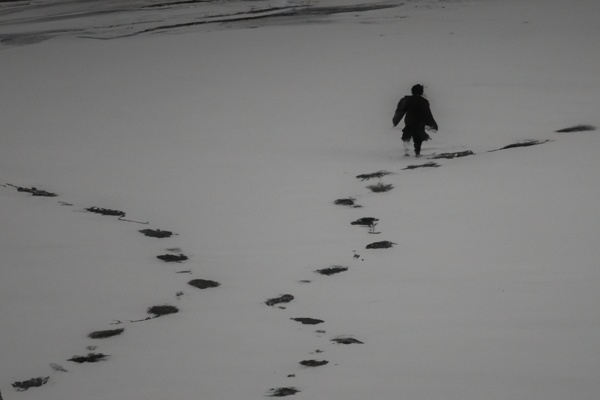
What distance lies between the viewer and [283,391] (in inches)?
170

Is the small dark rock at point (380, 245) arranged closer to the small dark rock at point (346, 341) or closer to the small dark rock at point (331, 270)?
the small dark rock at point (331, 270)

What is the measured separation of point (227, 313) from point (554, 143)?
16.6 feet

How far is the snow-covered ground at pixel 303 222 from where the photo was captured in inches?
181

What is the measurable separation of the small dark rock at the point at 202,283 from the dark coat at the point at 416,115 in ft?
10.7

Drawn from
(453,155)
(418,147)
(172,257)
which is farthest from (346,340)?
(453,155)

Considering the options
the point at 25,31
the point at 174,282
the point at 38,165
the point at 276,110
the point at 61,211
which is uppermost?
the point at 25,31

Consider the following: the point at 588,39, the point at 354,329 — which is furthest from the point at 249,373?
the point at 588,39

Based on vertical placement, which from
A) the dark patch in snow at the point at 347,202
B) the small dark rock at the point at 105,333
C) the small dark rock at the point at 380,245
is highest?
the dark patch in snow at the point at 347,202

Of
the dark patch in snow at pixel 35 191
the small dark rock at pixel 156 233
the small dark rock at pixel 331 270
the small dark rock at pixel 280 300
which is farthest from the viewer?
the dark patch in snow at pixel 35 191

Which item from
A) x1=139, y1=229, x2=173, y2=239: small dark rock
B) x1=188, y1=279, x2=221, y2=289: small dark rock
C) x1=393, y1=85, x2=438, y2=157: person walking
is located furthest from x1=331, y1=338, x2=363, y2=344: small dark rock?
x1=393, y1=85, x2=438, y2=157: person walking

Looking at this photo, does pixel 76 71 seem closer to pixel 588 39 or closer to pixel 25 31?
pixel 25 31

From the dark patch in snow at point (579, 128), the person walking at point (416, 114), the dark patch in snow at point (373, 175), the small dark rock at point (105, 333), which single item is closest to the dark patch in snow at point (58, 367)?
the small dark rock at point (105, 333)

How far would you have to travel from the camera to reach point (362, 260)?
6.05m

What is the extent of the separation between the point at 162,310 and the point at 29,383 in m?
1.09
